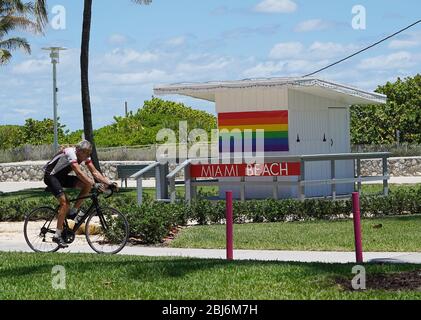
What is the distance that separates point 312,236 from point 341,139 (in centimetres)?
1141

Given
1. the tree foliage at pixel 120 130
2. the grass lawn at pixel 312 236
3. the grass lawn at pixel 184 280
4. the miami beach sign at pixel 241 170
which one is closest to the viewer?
the grass lawn at pixel 184 280

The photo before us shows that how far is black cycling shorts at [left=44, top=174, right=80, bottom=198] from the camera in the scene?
14109 millimetres

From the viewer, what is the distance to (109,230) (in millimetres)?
14688

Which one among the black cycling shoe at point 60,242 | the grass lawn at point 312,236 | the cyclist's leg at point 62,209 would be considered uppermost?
the cyclist's leg at point 62,209

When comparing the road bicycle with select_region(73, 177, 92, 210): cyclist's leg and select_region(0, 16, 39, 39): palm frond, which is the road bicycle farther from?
select_region(0, 16, 39, 39): palm frond

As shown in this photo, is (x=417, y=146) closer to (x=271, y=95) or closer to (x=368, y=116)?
(x=368, y=116)

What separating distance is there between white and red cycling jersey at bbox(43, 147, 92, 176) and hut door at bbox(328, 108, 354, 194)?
1343 centimetres

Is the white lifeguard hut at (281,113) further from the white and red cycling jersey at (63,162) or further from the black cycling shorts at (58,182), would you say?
the white and red cycling jersey at (63,162)

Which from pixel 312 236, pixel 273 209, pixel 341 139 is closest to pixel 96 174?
pixel 312 236

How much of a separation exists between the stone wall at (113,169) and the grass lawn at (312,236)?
81.4 feet

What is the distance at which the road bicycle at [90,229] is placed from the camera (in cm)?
1446

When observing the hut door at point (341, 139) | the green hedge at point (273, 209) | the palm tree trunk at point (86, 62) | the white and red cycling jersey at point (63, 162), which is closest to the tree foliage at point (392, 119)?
the palm tree trunk at point (86, 62)

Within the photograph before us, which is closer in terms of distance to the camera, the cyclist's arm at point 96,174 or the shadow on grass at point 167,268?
the shadow on grass at point 167,268

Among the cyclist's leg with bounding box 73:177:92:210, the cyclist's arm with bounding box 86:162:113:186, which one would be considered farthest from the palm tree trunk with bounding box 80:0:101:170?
the cyclist's arm with bounding box 86:162:113:186
